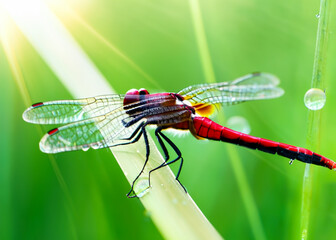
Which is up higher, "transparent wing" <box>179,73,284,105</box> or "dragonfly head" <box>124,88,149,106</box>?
"dragonfly head" <box>124,88,149,106</box>

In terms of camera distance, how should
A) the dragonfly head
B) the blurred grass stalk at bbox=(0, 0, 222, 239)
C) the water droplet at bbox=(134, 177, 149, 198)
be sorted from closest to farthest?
the blurred grass stalk at bbox=(0, 0, 222, 239) → the water droplet at bbox=(134, 177, 149, 198) → the dragonfly head

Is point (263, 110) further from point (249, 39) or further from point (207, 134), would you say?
point (249, 39)

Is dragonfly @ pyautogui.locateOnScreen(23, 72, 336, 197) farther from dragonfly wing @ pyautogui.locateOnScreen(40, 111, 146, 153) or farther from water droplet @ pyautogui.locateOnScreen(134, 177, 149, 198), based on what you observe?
water droplet @ pyautogui.locateOnScreen(134, 177, 149, 198)

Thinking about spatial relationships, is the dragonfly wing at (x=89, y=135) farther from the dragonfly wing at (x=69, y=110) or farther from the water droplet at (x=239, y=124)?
the water droplet at (x=239, y=124)

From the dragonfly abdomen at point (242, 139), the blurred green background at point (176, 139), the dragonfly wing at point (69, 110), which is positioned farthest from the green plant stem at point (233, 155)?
the dragonfly wing at point (69, 110)

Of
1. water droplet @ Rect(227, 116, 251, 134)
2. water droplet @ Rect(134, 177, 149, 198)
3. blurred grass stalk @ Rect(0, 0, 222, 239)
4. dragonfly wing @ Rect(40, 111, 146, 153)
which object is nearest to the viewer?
blurred grass stalk @ Rect(0, 0, 222, 239)

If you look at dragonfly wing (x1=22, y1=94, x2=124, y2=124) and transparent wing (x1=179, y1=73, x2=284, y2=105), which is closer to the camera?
dragonfly wing (x1=22, y1=94, x2=124, y2=124)

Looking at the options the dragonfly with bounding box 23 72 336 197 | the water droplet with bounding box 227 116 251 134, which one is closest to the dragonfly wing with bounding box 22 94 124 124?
the dragonfly with bounding box 23 72 336 197
